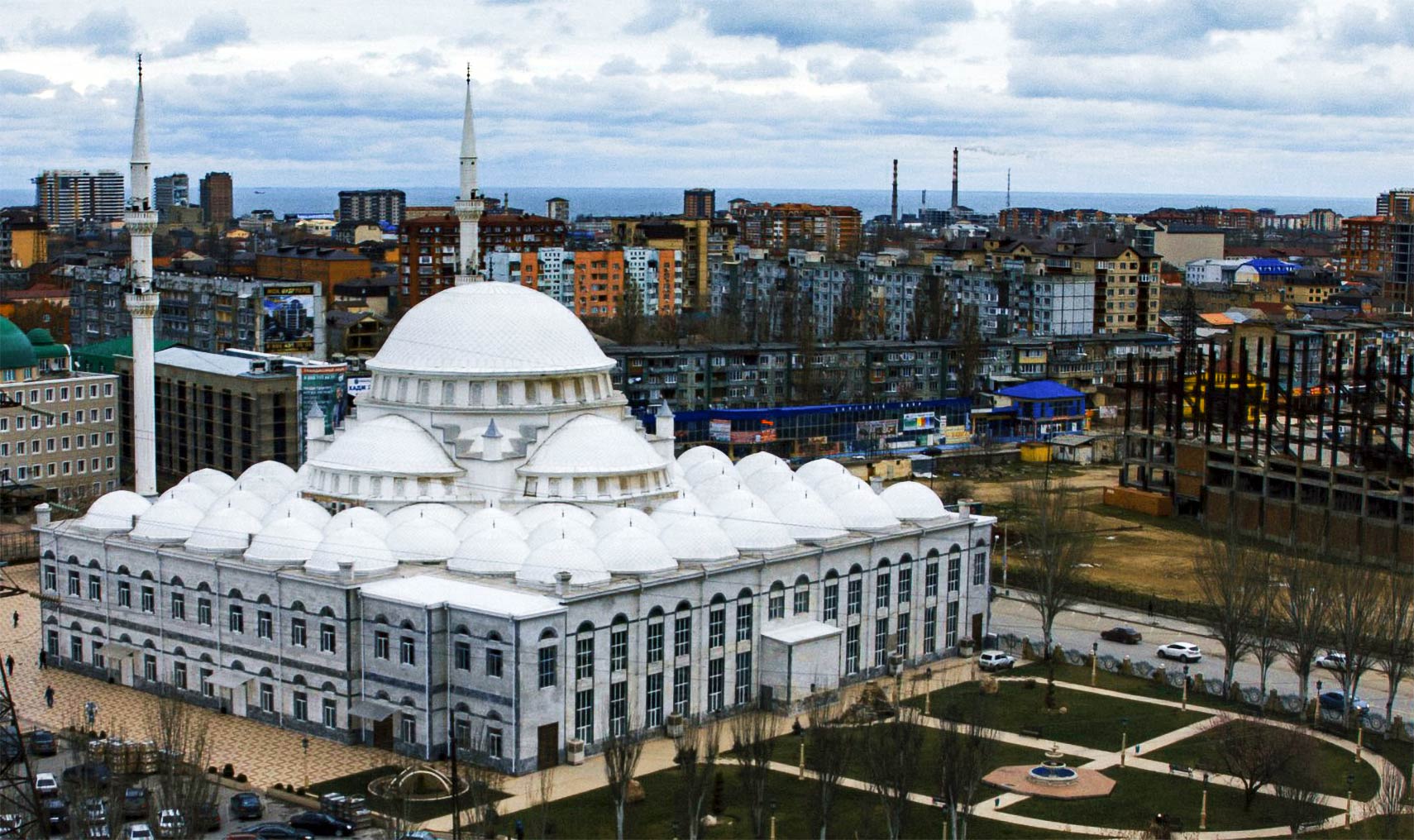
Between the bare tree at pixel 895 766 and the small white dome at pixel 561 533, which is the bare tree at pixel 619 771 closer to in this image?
the bare tree at pixel 895 766

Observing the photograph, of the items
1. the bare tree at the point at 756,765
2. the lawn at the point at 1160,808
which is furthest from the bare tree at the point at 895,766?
the lawn at the point at 1160,808

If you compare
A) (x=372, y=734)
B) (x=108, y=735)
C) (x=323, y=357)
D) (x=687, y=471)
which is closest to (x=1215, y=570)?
(x=687, y=471)

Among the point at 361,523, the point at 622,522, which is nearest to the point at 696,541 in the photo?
the point at 622,522

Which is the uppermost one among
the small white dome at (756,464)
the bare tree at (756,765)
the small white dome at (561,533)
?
the small white dome at (756,464)

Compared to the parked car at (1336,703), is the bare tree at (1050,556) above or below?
above

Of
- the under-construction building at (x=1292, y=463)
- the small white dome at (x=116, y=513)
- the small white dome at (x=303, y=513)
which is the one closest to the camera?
the small white dome at (x=303, y=513)

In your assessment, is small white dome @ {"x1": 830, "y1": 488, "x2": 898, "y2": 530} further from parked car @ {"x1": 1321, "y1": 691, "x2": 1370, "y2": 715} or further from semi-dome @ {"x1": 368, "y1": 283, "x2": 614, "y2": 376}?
parked car @ {"x1": 1321, "y1": 691, "x2": 1370, "y2": 715}
